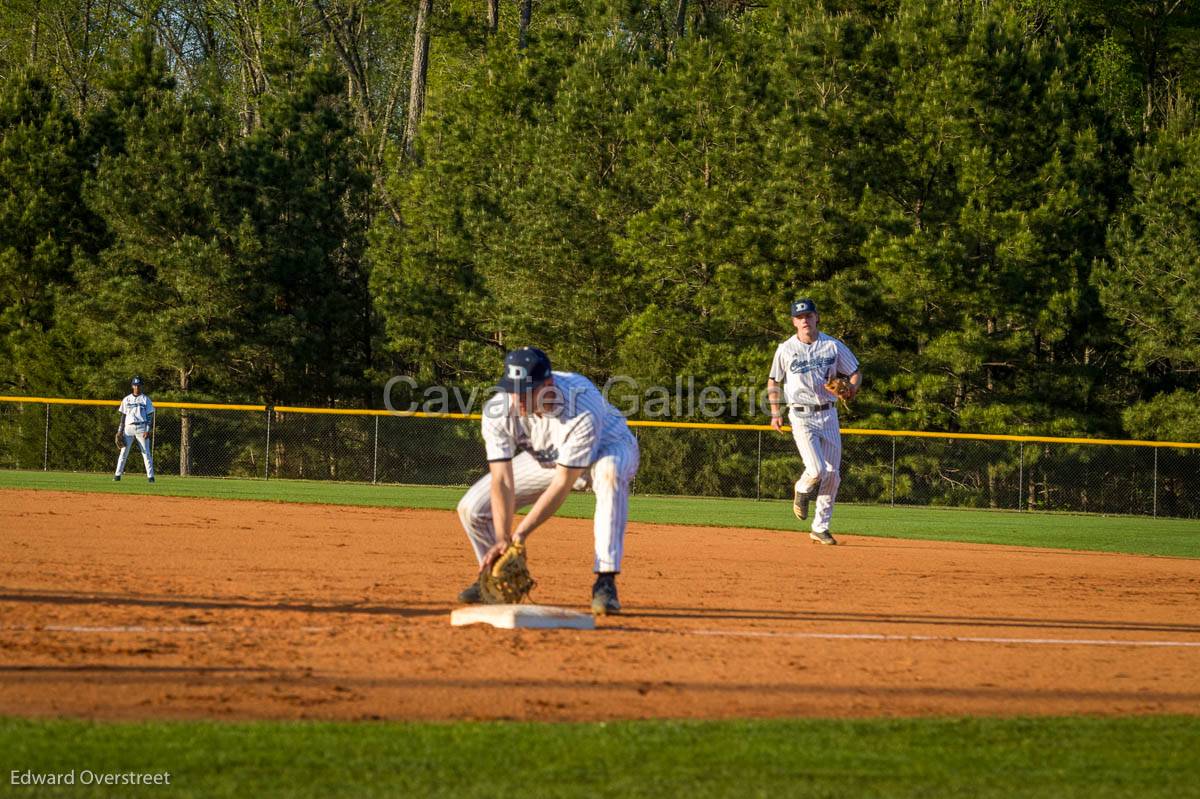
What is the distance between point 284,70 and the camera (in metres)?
34.5

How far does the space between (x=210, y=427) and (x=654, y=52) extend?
552 inches

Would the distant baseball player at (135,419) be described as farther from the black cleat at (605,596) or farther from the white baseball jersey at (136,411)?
the black cleat at (605,596)

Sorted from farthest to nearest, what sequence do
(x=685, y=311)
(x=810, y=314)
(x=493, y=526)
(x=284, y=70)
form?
(x=284, y=70)
(x=685, y=311)
(x=810, y=314)
(x=493, y=526)

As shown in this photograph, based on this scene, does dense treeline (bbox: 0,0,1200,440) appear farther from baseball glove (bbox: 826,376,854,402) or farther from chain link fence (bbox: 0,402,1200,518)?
baseball glove (bbox: 826,376,854,402)

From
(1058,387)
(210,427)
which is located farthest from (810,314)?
(210,427)

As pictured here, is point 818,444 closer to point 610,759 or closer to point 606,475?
point 606,475

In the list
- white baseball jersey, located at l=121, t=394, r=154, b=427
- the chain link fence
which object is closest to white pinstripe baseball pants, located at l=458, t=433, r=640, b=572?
the chain link fence

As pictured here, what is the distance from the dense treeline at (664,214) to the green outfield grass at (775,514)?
490 centimetres

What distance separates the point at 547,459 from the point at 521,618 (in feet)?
3.18

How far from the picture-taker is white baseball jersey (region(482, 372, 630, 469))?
23.7ft

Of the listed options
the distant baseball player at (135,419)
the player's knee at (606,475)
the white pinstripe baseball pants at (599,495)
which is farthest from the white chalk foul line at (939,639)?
the distant baseball player at (135,419)

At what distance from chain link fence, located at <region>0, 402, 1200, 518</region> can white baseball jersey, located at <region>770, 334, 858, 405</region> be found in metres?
11.9

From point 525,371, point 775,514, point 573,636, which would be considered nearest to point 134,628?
point 573,636

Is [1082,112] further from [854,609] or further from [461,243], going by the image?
[854,609]
